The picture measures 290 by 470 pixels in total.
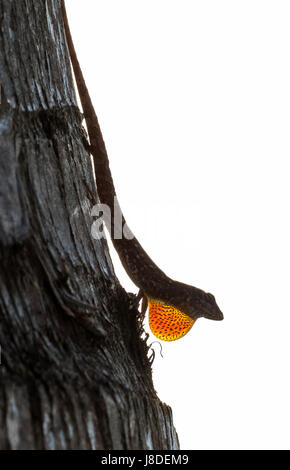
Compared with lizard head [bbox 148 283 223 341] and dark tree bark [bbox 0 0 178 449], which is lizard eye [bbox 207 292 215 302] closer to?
lizard head [bbox 148 283 223 341]

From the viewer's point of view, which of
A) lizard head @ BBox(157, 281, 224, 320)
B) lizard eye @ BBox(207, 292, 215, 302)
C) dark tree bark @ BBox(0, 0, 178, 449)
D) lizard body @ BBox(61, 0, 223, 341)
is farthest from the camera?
lizard eye @ BBox(207, 292, 215, 302)

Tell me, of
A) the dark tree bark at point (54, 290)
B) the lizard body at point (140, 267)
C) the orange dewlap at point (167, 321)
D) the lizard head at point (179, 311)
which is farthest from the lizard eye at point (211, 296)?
the dark tree bark at point (54, 290)

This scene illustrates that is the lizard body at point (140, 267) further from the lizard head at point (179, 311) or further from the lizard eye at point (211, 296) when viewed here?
the lizard eye at point (211, 296)

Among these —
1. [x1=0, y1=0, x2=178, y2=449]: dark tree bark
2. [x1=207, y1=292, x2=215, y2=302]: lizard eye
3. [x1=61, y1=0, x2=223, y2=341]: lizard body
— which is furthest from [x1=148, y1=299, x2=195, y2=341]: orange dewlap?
[x1=0, y1=0, x2=178, y2=449]: dark tree bark

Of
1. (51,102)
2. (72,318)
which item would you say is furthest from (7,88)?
(72,318)

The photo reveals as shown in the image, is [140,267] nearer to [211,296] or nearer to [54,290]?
[211,296]
